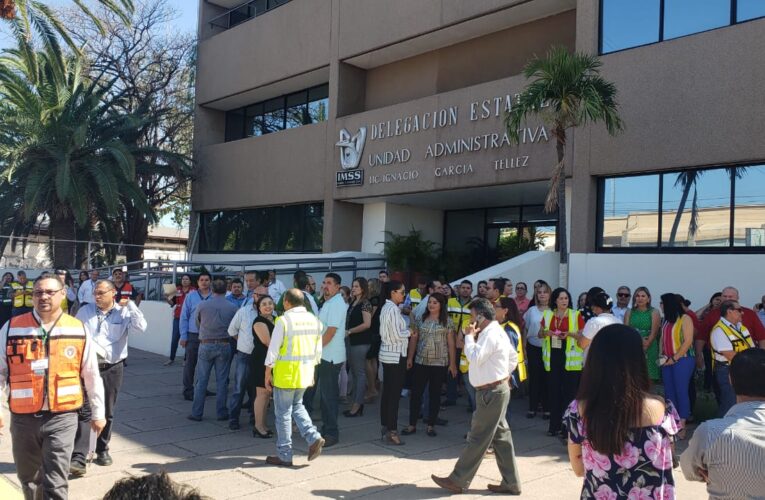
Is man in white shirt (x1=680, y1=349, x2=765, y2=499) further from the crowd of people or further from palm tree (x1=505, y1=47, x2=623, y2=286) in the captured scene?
palm tree (x1=505, y1=47, x2=623, y2=286)

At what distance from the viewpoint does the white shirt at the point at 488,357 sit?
19.3 ft

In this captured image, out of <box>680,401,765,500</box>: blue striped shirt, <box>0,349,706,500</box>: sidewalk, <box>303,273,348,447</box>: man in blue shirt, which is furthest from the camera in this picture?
<box>303,273,348,447</box>: man in blue shirt

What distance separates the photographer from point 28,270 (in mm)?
20531

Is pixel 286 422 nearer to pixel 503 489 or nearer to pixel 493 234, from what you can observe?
pixel 503 489

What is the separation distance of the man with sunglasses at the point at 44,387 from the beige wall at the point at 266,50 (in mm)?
16009

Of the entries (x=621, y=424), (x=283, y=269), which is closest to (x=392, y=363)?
(x=621, y=424)

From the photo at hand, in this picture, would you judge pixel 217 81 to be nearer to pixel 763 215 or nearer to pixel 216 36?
pixel 216 36

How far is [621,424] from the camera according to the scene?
2924 millimetres

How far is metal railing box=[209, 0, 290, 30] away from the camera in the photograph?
23.1 metres

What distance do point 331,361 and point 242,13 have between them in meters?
19.8

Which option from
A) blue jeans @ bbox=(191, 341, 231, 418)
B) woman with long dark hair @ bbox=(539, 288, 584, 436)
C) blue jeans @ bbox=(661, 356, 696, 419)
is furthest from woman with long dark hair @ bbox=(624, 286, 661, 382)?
blue jeans @ bbox=(191, 341, 231, 418)

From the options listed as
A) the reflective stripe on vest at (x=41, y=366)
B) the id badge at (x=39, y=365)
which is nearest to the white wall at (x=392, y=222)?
the reflective stripe on vest at (x=41, y=366)

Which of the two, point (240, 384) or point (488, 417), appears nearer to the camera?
point (488, 417)

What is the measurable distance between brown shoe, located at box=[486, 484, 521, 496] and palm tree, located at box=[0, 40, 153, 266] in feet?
52.5
